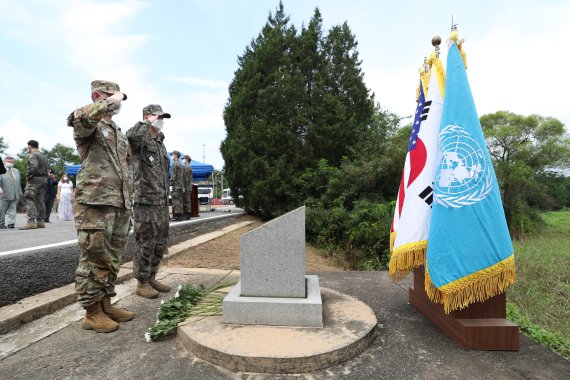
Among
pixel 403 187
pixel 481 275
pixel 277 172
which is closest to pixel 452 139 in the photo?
pixel 403 187

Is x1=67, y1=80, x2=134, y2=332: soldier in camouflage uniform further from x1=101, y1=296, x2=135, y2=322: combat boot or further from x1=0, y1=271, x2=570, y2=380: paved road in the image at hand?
x1=0, y1=271, x2=570, y2=380: paved road

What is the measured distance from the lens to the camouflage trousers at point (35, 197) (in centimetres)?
722

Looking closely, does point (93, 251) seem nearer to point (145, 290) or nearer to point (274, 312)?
point (145, 290)

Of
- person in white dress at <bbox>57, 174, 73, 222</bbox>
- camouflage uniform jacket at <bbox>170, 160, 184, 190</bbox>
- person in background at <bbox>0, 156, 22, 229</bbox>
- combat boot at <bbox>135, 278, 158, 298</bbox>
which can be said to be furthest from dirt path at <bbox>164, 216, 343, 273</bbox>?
person in white dress at <bbox>57, 174, 73, 222</bbox>

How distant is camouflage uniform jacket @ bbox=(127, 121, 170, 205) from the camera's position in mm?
3189

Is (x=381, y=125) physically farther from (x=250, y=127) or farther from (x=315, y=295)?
(x=315, y=295)

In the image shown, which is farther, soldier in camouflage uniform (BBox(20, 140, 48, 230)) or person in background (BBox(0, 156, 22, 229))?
person in background (BBox(0, 156, 22, 229))

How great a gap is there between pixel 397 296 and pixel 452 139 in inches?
72.5

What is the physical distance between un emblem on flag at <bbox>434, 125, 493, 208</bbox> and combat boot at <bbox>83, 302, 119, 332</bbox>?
2.63 m

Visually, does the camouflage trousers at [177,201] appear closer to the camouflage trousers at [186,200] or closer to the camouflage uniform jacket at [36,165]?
the camouflage trousers at [186,200]

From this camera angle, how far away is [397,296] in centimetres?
342

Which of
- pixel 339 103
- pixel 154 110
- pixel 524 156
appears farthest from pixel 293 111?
pixel 524 156

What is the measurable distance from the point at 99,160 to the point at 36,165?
619cm

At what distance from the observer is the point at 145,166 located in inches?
128
